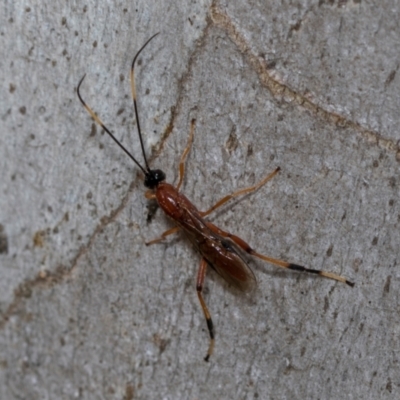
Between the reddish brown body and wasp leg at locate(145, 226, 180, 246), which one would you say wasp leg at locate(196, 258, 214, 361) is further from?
wasp leg at locate(145, 226, 180, 246)

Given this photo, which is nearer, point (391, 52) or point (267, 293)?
point (391, 52)

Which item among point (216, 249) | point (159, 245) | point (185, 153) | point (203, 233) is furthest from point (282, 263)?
point (185, 153)

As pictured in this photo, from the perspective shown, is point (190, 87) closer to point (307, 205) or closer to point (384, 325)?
point (307, 205)

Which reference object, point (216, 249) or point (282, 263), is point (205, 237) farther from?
point (282, 263)

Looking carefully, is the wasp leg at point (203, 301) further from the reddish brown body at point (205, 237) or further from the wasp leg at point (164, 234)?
the wasp leg at point (164, 234)

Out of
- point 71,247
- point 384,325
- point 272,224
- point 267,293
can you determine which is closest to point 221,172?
point 272,224

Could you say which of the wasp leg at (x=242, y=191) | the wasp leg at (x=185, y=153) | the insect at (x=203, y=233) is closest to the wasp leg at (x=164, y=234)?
the insect at (x=203, y=233)
